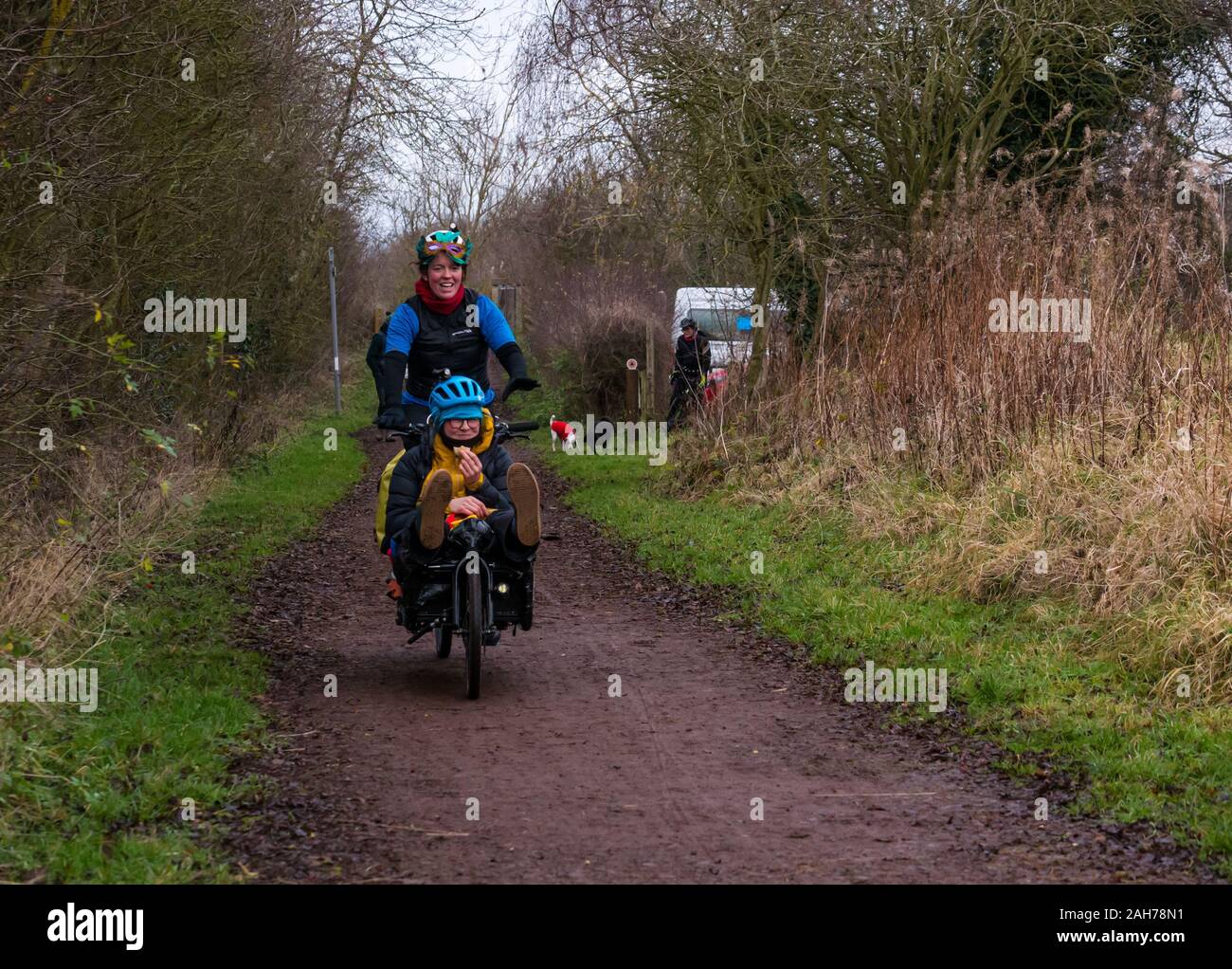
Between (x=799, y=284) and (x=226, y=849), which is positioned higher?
(x=799, y=284)

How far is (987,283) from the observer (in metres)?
12.0

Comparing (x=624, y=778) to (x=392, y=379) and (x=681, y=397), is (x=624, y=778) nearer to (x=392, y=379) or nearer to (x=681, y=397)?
(x=392, y=379)

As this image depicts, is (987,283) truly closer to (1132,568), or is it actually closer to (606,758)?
(1132,568)

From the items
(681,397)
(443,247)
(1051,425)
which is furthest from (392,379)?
(681,397)

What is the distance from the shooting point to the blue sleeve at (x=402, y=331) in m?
8.91

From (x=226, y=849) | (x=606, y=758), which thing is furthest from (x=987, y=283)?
(x=226, y=849)

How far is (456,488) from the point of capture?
319 inches

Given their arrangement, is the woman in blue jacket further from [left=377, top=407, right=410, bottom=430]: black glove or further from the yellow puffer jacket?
the yellow puffer jacket

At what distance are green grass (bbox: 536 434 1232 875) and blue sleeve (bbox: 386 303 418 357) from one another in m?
3.13

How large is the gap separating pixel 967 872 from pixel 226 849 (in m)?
2.75

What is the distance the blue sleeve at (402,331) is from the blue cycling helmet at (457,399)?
3.32 ft

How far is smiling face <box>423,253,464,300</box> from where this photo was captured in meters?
8.84

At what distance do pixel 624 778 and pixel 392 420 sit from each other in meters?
2.99

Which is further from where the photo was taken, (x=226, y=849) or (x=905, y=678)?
(x=905, y=678)
